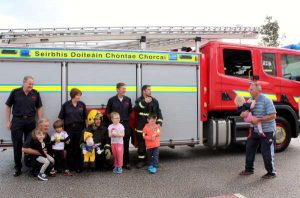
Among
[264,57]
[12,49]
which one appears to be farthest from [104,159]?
[264,57]

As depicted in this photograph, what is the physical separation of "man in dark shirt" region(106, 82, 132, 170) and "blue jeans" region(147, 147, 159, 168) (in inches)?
18.3

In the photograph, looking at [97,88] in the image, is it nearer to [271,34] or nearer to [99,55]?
[99,55]

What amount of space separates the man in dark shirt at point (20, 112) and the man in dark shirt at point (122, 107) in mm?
1398

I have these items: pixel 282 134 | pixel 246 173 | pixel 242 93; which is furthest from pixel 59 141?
pixel 282 134

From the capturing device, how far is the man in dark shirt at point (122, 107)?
6.05m

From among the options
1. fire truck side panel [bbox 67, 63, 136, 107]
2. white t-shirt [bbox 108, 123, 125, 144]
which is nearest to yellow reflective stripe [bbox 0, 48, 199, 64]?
fire truck side panel [bbox 67, 63, 136, 107]

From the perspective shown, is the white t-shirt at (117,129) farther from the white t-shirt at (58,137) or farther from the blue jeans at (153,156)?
the white t-shirt at (58,137)

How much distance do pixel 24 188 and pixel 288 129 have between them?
5.95 m

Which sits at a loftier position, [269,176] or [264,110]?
[264,110]

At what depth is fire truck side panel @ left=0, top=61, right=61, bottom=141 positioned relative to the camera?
589cm

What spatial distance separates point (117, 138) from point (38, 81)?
6.04 feet

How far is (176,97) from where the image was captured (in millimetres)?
6754

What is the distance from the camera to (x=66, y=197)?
15.2 feet

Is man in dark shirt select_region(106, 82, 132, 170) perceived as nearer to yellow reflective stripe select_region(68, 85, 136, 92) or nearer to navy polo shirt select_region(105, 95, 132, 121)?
navy polo shirt select_region(105, 95, 132, 121)
